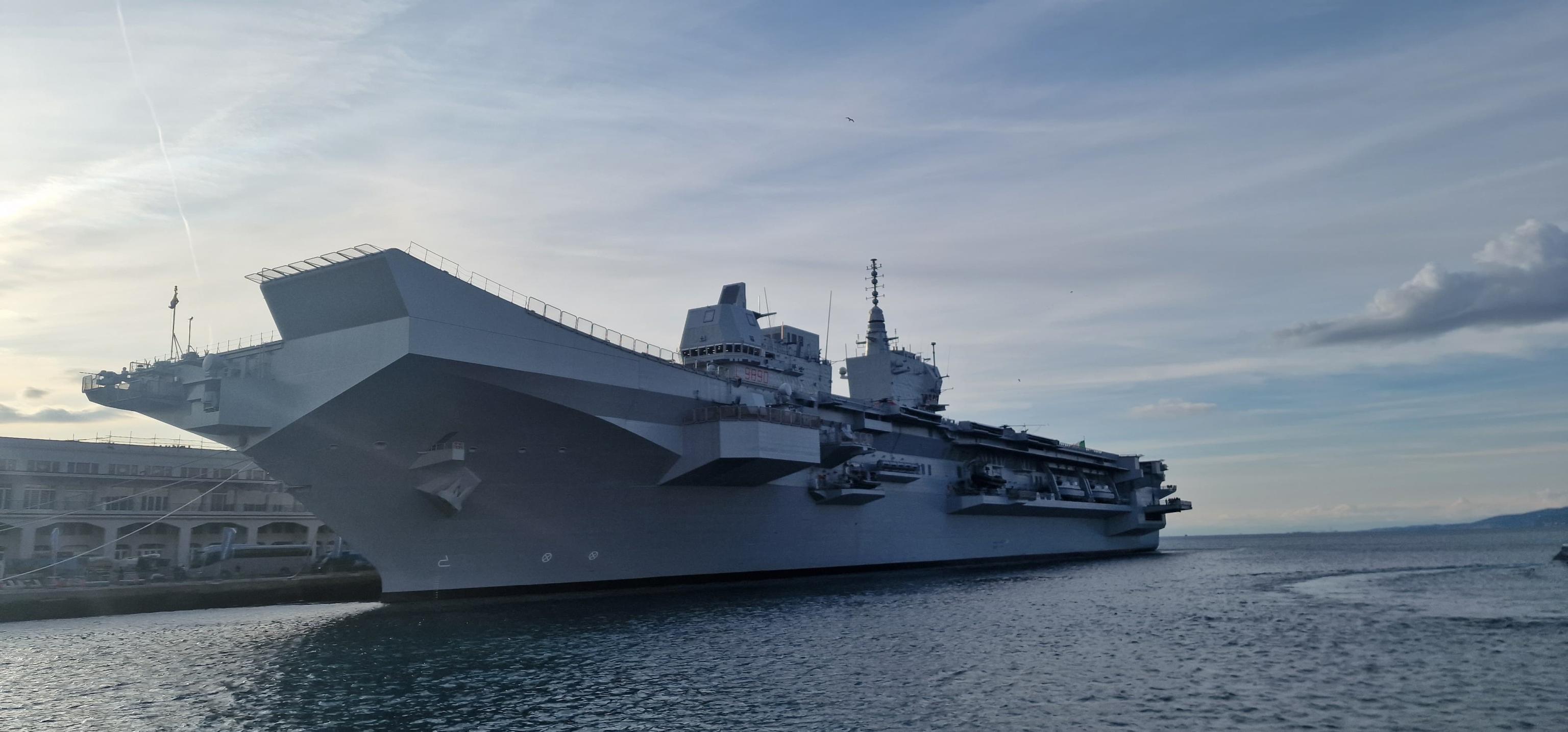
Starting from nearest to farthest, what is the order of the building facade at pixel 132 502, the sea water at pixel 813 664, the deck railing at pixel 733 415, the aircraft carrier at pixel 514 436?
1. the sea water at pixel 813 664
2. the aircraft carrier at pixel 514 436
3. the deck railing at pixel 733 415
4. the building facade at pixel 132 502

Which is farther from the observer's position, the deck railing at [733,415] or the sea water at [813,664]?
the deck railing at [733,415]

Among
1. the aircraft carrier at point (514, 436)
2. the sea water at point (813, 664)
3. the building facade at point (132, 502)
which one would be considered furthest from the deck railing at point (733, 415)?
the building facade at point (132, 502)

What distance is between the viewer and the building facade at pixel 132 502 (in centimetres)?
4062

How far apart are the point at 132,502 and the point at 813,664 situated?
42.7m

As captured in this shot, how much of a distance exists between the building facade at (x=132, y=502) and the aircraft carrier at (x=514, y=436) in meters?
19.5

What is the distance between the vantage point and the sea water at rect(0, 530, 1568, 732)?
42.1 ft

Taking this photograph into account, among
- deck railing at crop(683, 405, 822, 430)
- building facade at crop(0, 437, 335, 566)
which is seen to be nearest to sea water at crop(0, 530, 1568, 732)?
deck railing at crop(683, 405, 822, 430)

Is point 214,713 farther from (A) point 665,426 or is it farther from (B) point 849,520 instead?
(B) point 849,520

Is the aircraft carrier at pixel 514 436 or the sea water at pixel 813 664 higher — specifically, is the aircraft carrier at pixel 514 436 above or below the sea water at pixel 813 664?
above

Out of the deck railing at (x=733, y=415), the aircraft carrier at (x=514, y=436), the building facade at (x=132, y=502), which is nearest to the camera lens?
the aircraft carrier at (x=514, y=436)

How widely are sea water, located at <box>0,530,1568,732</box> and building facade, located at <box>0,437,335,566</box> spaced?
59.7 feet

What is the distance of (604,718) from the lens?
1277 cm

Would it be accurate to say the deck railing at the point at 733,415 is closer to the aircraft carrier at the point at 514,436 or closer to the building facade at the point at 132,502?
the aircraft carrier at the point at 514,436

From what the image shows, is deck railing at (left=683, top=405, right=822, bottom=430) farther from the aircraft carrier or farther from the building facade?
the building facade
